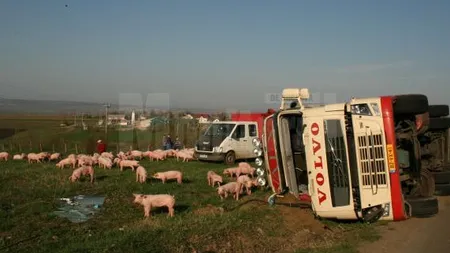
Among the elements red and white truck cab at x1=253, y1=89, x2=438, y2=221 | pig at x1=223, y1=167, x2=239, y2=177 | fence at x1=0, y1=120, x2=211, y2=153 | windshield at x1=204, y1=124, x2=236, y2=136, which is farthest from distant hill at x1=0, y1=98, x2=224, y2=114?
red and white truck cab at x1=253, y1=89, x2=438, y2=221

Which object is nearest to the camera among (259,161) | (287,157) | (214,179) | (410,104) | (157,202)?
(410,104)

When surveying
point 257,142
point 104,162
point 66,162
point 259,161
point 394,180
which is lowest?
point 104,162

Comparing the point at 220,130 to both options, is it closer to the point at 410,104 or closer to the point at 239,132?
the point at 239,132

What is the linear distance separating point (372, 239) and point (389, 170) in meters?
1.45

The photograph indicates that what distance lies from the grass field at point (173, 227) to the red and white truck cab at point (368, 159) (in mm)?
818

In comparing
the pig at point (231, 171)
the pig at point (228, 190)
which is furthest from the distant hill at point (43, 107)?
the pig at point (228, 190)

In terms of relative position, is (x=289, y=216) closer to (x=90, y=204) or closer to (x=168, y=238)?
(x=168, y=238)

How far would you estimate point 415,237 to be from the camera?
27.2ft

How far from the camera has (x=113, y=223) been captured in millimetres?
8781

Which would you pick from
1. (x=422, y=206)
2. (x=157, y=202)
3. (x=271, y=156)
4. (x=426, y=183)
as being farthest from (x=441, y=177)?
(x=157, y=202)

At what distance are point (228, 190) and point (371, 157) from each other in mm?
4618

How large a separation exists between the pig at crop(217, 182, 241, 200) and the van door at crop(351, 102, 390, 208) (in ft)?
14.3

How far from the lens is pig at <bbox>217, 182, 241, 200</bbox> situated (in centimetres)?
1137

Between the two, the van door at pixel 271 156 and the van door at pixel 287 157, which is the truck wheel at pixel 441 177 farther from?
the van door at pixel 271 156
